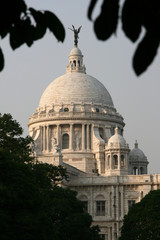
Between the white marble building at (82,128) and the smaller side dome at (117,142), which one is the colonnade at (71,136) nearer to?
the white marble building at (82,128)

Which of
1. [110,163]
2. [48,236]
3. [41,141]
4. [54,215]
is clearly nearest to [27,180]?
[48,236]

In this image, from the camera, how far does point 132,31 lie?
5613 mm

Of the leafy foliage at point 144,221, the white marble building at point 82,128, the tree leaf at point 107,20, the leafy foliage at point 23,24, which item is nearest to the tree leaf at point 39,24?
the leafy foliage at point 23,24

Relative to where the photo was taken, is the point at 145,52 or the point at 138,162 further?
the point at 138,162

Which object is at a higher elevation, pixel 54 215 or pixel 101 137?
pixel 101 137

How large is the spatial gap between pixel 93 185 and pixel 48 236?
223 ft

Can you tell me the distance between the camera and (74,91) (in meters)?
123

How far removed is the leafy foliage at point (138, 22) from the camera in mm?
5453

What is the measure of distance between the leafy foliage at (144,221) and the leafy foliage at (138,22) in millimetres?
58051

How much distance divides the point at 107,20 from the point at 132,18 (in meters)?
0.25

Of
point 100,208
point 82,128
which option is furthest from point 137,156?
point 100,208

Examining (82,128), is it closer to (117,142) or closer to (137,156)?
(137,156)

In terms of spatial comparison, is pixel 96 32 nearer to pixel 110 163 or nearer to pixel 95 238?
pixel 95 238

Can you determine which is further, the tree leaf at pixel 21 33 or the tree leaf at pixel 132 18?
the tree leaf at pixel 21 33
